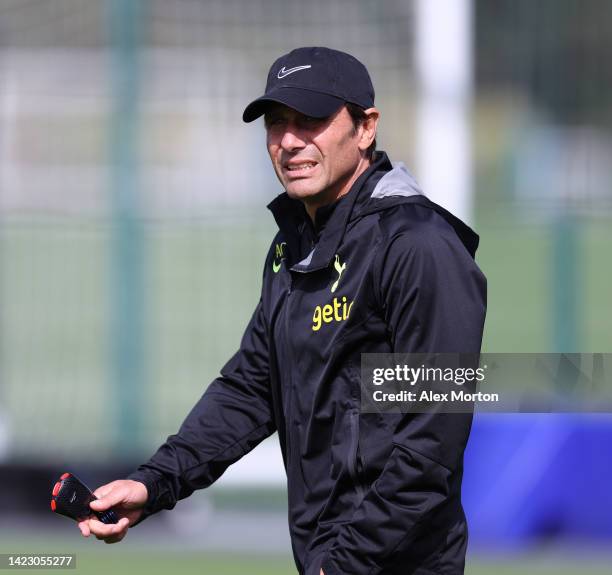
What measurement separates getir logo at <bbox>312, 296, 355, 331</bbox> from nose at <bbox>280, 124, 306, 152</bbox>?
0.43 metres

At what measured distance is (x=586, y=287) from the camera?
27.8 ft

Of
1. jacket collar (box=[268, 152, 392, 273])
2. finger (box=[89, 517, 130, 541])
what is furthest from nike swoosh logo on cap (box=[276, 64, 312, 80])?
finger (box=[89, 517, 130, 541])

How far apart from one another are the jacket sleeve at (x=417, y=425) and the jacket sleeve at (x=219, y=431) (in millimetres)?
649

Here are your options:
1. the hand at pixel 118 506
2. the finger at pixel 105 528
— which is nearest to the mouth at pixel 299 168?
the hand at pixel 118 506

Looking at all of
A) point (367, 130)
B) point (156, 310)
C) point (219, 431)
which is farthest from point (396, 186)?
point (156, 310)

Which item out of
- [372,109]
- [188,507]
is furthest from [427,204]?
[188,507]

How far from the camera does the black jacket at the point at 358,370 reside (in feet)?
9.49

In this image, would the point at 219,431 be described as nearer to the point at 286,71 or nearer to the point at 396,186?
the point at 396,186

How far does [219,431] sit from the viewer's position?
3.57 m

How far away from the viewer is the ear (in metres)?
3.33

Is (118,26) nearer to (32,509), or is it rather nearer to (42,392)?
(42,392)

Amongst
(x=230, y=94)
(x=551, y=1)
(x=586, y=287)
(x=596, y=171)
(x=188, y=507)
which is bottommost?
(x=188, y=507)

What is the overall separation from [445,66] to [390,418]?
20.2 ft

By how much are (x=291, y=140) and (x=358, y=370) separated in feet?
2.10
